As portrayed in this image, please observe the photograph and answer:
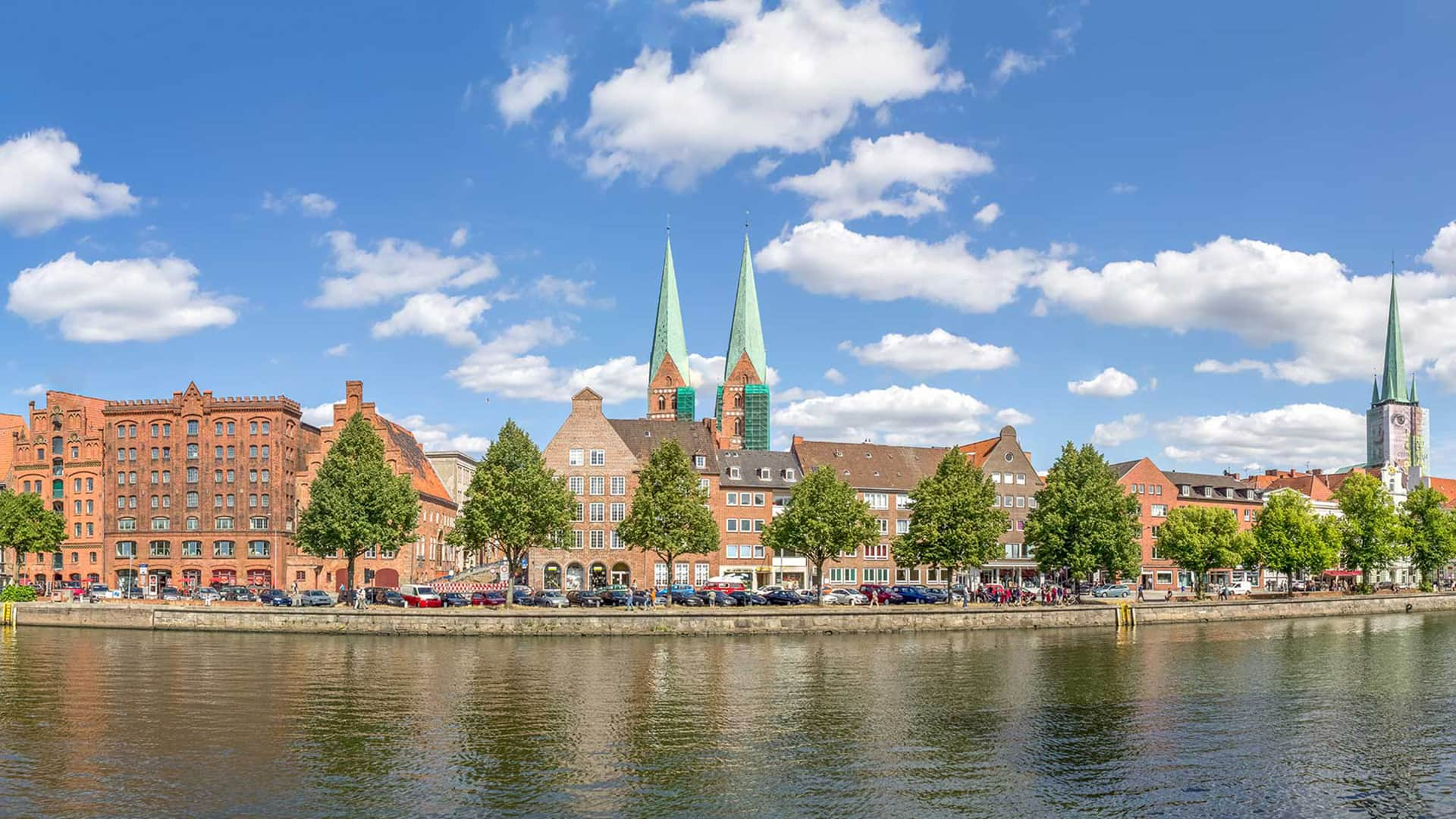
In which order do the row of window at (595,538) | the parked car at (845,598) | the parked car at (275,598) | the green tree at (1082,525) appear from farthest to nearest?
the row of window at (595,538) → the green tree at (1082,525) → the parked car at (845,598) → the parked car at (275,598)

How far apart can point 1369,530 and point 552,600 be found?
9995 cm

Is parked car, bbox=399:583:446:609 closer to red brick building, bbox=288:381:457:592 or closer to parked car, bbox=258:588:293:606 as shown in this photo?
parked car, bbox=258:588:293:606

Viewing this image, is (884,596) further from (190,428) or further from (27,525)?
→ (27,525)

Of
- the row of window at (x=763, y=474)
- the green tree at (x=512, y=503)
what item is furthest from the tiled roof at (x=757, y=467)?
the green tree at (x=512, y=503)

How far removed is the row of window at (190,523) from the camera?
130125 mm

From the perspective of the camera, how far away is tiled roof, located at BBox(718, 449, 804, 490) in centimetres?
13225

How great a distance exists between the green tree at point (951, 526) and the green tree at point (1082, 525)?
257 inches

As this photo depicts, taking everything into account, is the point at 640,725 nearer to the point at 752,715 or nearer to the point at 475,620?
the point at 752,715

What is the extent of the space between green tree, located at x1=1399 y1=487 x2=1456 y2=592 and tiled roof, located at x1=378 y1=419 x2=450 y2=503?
11598 centimetres

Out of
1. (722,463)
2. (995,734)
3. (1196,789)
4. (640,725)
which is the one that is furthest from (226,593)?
(1196,789)

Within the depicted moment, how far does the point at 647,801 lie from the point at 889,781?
325 inches

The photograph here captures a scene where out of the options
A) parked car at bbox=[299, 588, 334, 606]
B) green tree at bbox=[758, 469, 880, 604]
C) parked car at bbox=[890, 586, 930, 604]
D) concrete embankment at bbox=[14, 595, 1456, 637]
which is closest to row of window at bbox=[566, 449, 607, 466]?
green tree at bbox=[758, 469, 880, 604]

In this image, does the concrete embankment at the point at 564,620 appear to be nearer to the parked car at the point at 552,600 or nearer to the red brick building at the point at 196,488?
the parked car at the point at 552,600

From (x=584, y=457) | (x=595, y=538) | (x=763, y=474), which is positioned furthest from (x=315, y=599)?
(x=763, y=474)
